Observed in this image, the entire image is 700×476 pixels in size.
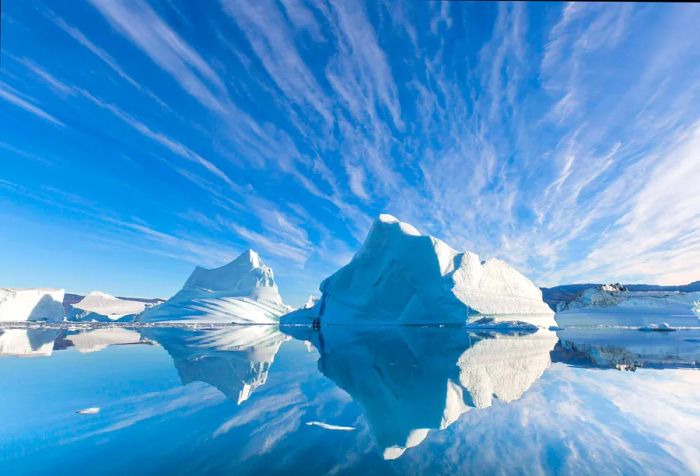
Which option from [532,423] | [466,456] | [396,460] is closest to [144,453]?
[396,460]

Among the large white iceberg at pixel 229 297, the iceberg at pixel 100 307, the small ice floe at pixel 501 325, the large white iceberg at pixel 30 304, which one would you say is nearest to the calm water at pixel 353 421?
the small ice floe at pixel 501 325

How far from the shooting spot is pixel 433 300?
1141 inches

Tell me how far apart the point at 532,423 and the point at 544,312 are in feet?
107

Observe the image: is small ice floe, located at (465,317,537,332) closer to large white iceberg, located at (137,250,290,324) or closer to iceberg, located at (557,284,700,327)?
iceberg, located at (557,284,700,327)

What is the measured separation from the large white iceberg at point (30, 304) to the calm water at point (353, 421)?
5044 centimetres

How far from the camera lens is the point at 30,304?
46.6 m

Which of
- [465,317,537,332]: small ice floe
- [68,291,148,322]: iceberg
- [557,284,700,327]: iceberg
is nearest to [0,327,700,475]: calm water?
[465,317,537,332]: small ice floe

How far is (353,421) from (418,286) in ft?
88.7

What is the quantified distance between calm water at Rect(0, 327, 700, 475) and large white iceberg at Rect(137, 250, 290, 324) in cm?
3127

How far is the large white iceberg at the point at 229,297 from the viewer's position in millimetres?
37647

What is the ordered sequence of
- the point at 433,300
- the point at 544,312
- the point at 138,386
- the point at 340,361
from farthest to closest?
the point at 544,312 < the point at 433,300 < the point at 340,361 < the point at 138,386

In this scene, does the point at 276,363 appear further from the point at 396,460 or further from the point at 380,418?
the point at 396,460

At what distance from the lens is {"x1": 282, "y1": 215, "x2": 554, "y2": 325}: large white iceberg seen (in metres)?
28.3

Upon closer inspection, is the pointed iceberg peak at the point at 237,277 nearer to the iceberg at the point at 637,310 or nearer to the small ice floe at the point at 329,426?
the iceberg at the point at 637,310
